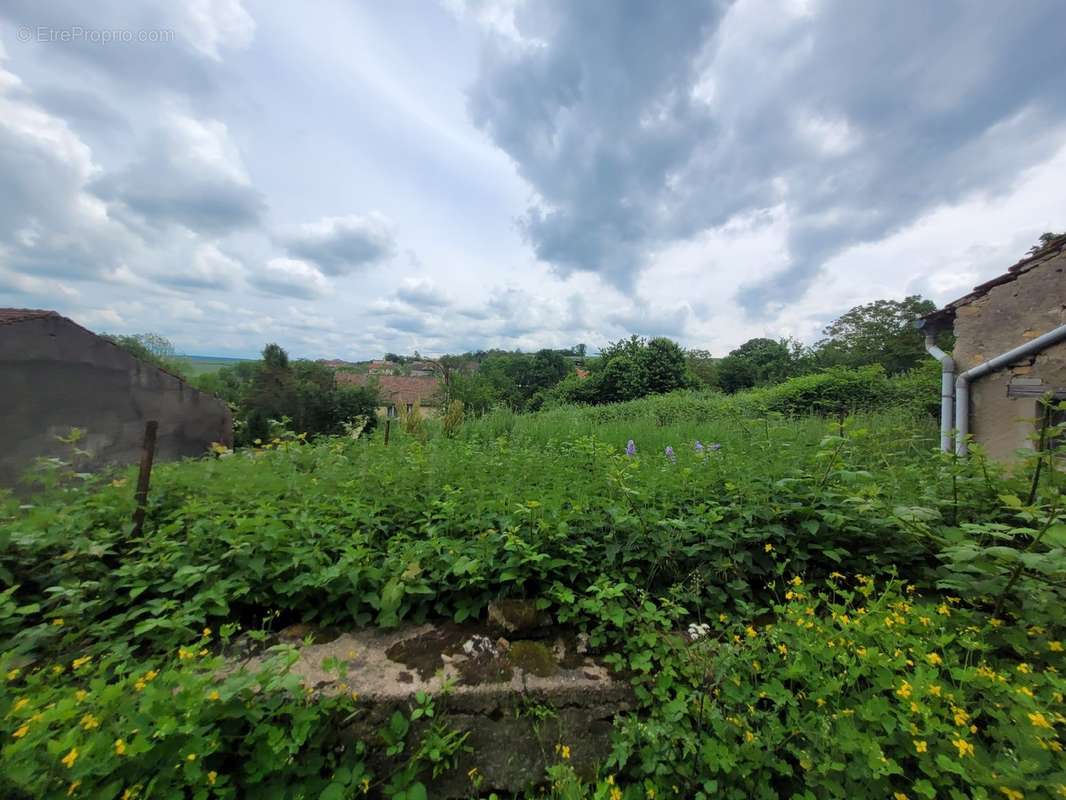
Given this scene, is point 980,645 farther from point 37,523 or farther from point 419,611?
point 37,523

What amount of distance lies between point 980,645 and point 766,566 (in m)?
0.74

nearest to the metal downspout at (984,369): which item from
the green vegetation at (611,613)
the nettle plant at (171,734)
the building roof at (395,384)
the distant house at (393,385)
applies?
the green vegetation at (611,613)

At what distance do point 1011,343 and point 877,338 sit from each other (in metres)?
27.9

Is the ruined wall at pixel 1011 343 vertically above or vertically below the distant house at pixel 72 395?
above

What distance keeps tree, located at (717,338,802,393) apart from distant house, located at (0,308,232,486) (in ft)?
108

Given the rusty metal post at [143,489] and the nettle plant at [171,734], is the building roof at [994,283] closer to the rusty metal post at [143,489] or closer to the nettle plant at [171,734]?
the nettle plant at [171,734]

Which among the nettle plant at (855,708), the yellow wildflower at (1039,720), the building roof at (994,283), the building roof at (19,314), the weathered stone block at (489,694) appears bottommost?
the weathered stone block at (489,694)

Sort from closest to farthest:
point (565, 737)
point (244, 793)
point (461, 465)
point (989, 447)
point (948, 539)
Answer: point (244, 793)
point (565, 737)
point (948, 539)
point (461, 465)
point (989, 447)

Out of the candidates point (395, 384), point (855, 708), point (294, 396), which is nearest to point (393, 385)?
point (395, 384)

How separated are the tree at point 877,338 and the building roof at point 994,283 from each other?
23.9 meters

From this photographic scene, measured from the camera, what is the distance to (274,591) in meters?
1.91

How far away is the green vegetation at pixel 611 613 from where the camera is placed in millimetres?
1173

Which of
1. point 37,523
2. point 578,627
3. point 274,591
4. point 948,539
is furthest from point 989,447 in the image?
point 37,523

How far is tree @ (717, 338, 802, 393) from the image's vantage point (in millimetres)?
31484
